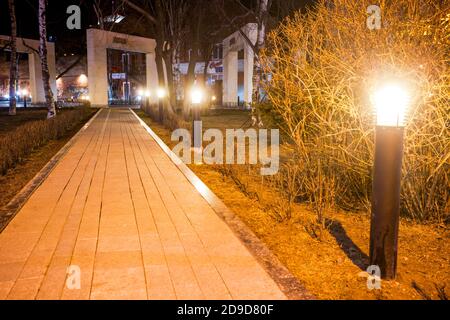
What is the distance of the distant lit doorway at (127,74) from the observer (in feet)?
187

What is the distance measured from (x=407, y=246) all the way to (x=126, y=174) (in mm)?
5017

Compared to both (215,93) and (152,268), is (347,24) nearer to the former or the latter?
(152,268)

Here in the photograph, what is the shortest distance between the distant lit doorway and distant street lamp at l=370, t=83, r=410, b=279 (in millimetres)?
53929

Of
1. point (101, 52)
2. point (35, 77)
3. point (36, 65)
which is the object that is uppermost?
point (101, 52)

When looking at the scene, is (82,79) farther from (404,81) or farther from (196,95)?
(404,81)

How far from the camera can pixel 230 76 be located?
39.8 meters

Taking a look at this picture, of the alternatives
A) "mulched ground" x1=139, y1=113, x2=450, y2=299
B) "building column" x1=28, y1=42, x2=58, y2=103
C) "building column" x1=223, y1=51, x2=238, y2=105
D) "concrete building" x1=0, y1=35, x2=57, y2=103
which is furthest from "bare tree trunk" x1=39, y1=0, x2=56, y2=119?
"mulched ground" x1=139, y1=113, x2=450, y2=299

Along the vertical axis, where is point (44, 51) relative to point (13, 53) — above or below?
below

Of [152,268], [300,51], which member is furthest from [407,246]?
[300,51]

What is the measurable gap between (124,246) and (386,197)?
8.23ft

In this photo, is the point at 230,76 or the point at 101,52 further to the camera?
the point at 230,76
